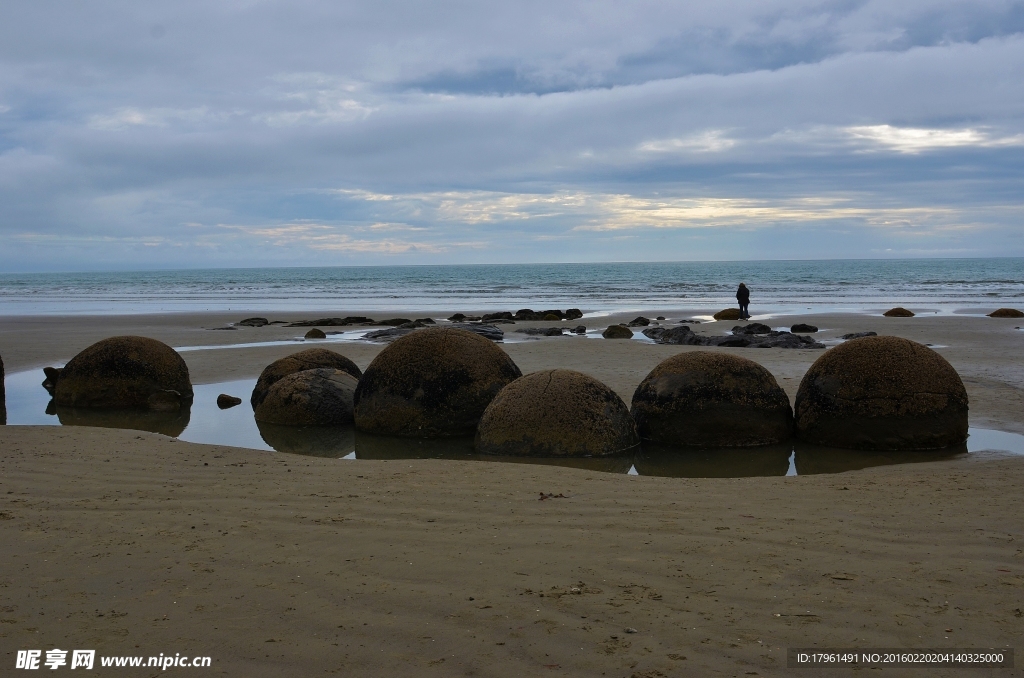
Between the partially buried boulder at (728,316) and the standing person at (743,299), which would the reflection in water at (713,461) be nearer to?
the standing person at (743,299)

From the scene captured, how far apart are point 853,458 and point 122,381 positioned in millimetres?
9638

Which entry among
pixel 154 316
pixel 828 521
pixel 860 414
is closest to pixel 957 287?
pixel 154 316

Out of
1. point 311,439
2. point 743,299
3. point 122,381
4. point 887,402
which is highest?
point 743,299

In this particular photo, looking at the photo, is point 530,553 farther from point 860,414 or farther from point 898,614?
point 860,414

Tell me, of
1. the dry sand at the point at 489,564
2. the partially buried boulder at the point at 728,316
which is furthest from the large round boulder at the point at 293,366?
the partially buried boulder at the point at 728,316

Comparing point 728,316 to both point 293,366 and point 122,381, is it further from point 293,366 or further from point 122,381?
point 122,381

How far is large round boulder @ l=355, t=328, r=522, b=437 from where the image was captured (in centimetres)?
954

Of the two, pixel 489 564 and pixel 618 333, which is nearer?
pixel 489 564

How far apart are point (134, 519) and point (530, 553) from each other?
276 cm

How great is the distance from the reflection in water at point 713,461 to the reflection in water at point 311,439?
3230mm

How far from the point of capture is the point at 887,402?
8.76m

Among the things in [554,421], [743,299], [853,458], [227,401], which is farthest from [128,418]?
[743,299]

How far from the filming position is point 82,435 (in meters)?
8.91

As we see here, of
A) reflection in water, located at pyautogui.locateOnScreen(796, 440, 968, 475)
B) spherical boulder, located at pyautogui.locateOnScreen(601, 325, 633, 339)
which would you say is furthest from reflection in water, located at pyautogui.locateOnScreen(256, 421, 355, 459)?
spherical boulder, located at pyautogui.locateOnScreen(601, 325, 633, 339)
